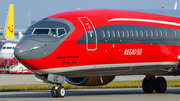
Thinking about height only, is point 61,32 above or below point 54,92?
above

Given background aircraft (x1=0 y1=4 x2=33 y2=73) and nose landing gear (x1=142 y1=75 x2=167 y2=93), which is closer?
nose landing gear (x1=142 y1=75 x2=167 y2=93)

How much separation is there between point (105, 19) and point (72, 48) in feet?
8.41

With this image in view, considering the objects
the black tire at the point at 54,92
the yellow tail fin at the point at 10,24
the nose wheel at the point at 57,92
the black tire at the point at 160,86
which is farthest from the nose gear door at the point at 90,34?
the yellow tail fin at the point at 10,24

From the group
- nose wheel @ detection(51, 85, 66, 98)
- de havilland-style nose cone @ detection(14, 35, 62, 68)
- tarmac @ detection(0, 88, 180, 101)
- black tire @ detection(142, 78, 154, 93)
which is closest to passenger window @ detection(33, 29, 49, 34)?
de havilland-style nose cone @ detection(14, 35, 62, 68)

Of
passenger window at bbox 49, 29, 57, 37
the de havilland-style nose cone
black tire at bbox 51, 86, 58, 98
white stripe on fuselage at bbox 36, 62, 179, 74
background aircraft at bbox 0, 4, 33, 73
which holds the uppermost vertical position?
passenger window at bbox 49, 29, 57, 37

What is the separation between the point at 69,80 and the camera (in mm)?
20906

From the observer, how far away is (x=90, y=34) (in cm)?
1773

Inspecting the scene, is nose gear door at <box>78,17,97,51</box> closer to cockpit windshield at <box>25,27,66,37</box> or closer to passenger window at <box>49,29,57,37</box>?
cockpit windshield at <box>25,27,66,37</box>

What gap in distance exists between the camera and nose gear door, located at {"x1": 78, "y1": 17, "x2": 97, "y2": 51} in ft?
57.8

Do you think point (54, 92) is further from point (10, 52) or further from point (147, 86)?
point (10, 52)

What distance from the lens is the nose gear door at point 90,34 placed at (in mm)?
17625

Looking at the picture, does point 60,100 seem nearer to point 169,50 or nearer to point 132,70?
point 132,70

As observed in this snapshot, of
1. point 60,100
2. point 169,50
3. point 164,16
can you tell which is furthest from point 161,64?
point 60,100

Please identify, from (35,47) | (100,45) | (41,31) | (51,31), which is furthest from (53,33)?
(100,45)
